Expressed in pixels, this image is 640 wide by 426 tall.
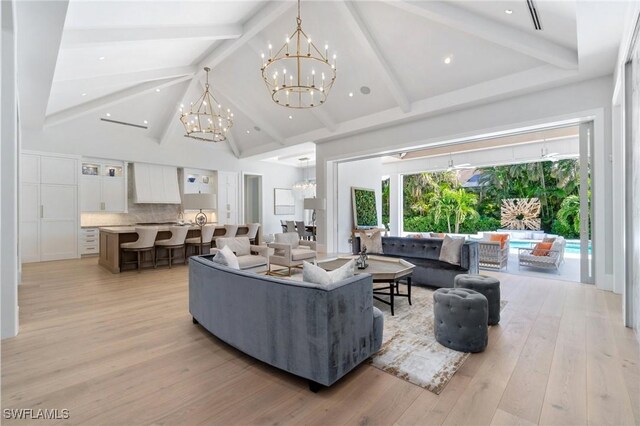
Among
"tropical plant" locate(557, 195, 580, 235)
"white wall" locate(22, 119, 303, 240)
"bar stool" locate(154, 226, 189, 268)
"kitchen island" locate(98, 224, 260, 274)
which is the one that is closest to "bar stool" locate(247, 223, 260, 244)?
"kitchen island" locate(98, 224, 260, 274)

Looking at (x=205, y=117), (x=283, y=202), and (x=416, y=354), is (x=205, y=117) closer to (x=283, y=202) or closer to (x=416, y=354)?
(x=283, y=202)

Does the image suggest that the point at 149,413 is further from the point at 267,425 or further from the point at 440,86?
the point at 440,86

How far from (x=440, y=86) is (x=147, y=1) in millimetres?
5075

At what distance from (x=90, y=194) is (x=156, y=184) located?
1.73 m

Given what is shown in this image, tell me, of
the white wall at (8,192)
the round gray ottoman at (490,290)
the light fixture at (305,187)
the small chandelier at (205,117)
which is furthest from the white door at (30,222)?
the round gray ottoman at (490,290)

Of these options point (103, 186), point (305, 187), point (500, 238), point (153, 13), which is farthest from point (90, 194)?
point (500, 238)

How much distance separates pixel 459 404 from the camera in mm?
1930

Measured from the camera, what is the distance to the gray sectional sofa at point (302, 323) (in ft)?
6.62

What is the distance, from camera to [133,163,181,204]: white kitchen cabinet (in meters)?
9.08

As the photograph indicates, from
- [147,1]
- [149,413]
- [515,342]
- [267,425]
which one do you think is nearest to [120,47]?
[147,1]

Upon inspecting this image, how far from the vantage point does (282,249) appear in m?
5.68

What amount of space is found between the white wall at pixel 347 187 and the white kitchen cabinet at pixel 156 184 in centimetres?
547

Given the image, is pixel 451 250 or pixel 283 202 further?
pixel 283 202

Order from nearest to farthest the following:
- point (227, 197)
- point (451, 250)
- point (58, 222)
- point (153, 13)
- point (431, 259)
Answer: point (153, 13)
point (451, 250)
point (431, 259)
point (58, 222)
point (227, 197)
